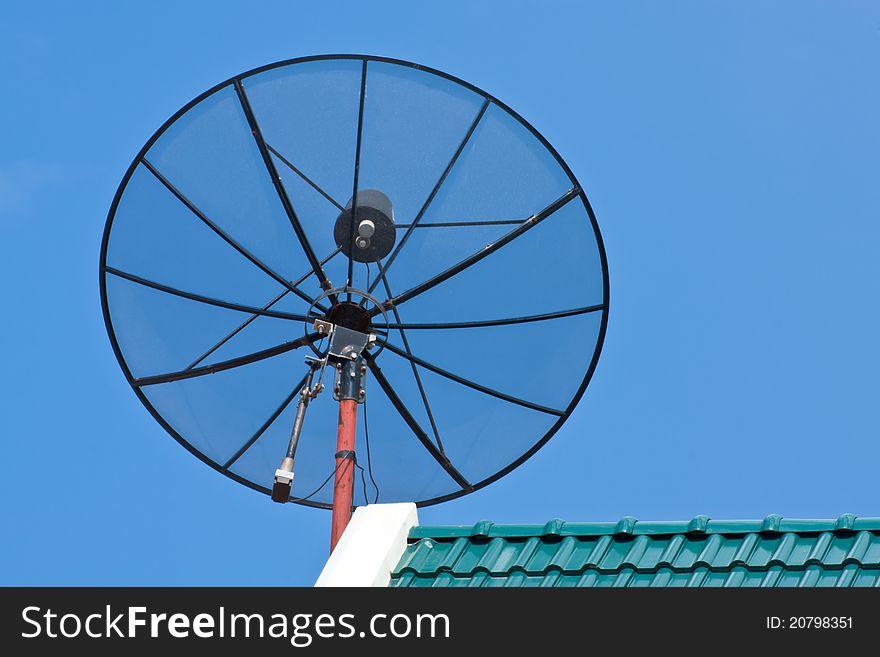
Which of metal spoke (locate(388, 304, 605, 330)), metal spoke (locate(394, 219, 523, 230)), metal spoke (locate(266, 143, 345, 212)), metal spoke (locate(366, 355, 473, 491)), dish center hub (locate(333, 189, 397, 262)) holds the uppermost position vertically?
metal spoke (locate(266, 143, 345, 212))

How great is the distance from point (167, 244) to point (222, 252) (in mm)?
360

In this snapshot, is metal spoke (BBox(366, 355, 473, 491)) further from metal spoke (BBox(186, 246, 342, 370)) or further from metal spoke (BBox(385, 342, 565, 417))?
metal spoke (BBox(186, 246, 342, 370))

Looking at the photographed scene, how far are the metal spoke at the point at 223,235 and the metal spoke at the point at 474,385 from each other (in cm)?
70

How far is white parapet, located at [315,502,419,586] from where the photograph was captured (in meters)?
6.79

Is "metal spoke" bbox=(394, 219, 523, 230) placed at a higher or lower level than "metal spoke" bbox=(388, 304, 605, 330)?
higher

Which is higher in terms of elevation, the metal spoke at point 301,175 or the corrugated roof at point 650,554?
the metal spoke at point 301,175

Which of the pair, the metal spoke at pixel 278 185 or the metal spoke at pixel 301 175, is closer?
the metal spoke at pixel 278 185

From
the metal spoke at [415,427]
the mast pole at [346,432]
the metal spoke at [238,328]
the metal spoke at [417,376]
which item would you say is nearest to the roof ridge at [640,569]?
the mast pole at [346,432]

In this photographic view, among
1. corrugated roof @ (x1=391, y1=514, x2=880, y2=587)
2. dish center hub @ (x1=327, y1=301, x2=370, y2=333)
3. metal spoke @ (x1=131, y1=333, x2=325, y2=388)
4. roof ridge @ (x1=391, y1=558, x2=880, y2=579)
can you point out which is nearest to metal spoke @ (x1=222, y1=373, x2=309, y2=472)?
metal spoke @ (x1=131, y1=333, x2=325, y2=388)

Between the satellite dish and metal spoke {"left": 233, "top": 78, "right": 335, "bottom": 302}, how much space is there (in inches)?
0.5

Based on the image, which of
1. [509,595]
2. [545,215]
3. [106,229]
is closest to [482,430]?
[545,215]

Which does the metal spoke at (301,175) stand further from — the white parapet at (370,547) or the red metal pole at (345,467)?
the white parapet at (370,547)

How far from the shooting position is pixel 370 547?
7.01 metres

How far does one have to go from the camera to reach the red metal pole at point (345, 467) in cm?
798
